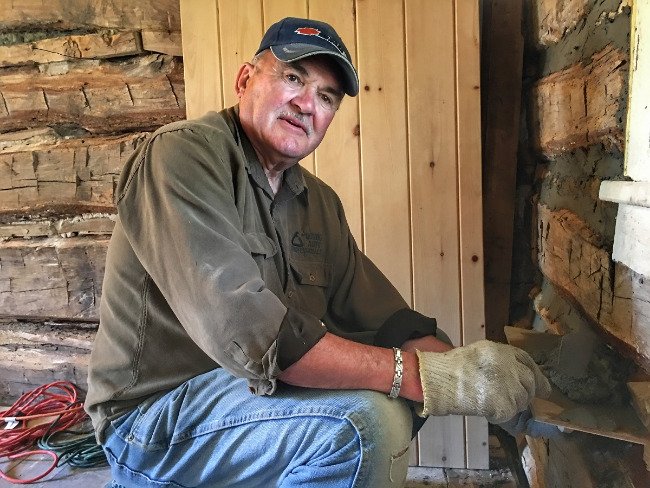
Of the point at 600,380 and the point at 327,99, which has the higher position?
the point at 327,99

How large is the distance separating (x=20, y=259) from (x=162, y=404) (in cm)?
145

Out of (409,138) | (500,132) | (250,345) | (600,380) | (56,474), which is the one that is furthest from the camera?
(500,132)

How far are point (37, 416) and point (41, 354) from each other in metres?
0.29

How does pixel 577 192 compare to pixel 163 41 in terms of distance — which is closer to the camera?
pixel 577 192

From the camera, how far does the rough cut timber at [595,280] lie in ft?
3.74

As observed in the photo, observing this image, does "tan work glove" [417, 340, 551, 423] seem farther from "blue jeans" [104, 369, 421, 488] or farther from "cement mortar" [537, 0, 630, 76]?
"cement mortar" [537, 0, 630, 76]

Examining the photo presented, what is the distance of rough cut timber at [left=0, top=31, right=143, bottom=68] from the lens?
2.16 meters

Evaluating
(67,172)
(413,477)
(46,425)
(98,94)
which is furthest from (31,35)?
(413,477)

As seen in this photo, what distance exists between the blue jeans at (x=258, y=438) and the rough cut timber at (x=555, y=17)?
1.20 metres

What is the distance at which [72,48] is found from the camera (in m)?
2.20

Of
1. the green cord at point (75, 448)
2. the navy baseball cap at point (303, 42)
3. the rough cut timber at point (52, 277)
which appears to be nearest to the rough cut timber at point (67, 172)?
the rough cut timber at point (52, 277)

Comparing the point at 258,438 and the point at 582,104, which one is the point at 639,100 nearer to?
the point at 582,104

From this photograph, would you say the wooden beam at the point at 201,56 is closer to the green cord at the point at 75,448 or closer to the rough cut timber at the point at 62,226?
the rough cut timber at the point at 62,226

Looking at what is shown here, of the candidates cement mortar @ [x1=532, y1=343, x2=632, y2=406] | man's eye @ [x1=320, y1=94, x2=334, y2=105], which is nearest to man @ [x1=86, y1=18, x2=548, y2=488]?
man's eye @ [x1=320, y1=94, x2=334, y2=105]
